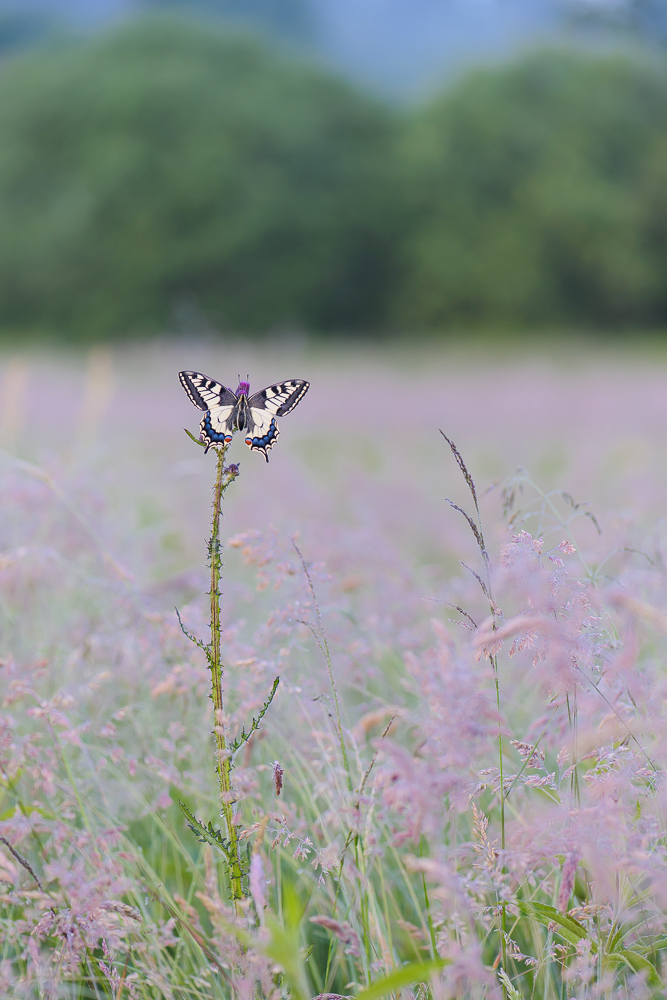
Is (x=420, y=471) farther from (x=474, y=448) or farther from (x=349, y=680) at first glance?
(x=349, y=680)

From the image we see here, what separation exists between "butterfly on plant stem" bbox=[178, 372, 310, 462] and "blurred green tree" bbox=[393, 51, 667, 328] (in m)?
18.9

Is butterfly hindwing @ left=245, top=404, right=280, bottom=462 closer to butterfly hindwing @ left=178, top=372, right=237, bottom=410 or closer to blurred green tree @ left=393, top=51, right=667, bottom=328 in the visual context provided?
butterfly hindwing @ left=178, top=372, right=237, bottom=410

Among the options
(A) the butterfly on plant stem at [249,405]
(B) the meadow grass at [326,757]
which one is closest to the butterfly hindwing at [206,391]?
(A) the butterfly on plant stem at [249,405]

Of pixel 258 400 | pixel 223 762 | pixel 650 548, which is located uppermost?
pixel 258 400

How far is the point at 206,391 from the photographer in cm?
133

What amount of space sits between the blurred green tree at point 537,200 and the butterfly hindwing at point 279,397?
62.0 feet

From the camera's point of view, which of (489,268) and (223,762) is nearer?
(223,762)

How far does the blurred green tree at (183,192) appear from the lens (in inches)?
728

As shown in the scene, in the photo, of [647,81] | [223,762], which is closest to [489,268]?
[647,81]

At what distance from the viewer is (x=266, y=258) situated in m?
19.4

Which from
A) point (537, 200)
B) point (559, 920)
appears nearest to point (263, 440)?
point (559, 920)

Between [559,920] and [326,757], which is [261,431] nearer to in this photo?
[326,757]

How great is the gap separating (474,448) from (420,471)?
1.03 meters

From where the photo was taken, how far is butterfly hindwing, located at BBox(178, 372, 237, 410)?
51.4 inches
